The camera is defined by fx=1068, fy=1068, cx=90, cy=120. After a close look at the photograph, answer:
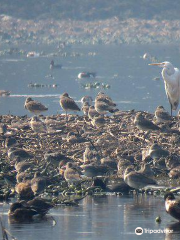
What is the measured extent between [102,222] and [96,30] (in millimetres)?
103351

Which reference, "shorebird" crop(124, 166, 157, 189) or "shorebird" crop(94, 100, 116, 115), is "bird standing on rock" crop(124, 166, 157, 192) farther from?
"shorebird" crop(94, 100, 116, 115)

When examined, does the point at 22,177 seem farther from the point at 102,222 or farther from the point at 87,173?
the point at 102,222

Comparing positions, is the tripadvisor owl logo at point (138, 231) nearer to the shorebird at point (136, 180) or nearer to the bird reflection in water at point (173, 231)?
the bird reflection in water at point (173, 231)

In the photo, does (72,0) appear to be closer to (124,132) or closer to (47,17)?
(47,17)

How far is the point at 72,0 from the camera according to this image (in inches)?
4924

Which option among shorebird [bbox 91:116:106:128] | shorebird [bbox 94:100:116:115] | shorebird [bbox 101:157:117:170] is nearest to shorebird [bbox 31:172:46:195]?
shorebird [bbox 101:157:117:170]

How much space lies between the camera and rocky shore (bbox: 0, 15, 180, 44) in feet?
383

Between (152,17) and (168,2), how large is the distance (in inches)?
191

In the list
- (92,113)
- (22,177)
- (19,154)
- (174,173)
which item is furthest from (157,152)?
(92,113)

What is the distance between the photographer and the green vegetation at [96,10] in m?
119

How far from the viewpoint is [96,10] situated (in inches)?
4744

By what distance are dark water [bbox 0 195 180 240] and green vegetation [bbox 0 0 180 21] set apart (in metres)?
101

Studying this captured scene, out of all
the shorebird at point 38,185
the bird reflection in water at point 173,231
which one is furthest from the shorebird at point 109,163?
the bird reflection in water at point 173,231

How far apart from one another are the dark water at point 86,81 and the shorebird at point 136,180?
716 inches
